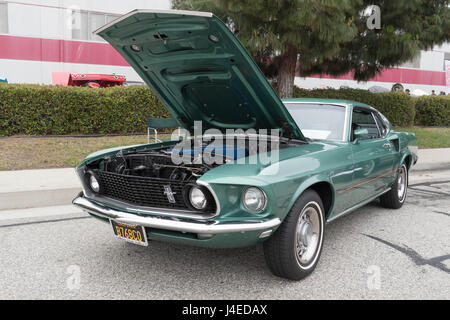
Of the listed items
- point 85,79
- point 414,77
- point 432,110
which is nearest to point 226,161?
point 85,79

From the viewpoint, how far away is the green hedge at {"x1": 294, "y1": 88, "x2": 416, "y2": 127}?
13.4 m

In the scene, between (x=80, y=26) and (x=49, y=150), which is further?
(x=80, y=26)

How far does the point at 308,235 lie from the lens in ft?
10.9

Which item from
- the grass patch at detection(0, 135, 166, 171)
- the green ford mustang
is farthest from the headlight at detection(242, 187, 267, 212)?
the grass patch at detection(0, 135, 166, 171)

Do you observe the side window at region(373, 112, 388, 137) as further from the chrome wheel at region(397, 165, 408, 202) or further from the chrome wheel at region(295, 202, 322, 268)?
the chrome wheel at region(295, 202, 322, 268)

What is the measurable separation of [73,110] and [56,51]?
10.1 m

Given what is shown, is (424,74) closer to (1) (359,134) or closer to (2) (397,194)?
(2) (397,194)

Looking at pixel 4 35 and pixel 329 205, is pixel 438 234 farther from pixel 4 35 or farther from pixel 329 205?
pixel 4 35

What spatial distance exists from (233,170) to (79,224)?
2.56 metres

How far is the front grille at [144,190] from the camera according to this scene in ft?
9.73

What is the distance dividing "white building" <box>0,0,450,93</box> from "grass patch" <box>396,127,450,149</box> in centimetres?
1188

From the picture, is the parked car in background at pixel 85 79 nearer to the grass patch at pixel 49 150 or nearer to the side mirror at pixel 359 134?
the grass patch at pixel 49 150

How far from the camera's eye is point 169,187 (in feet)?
9.75
